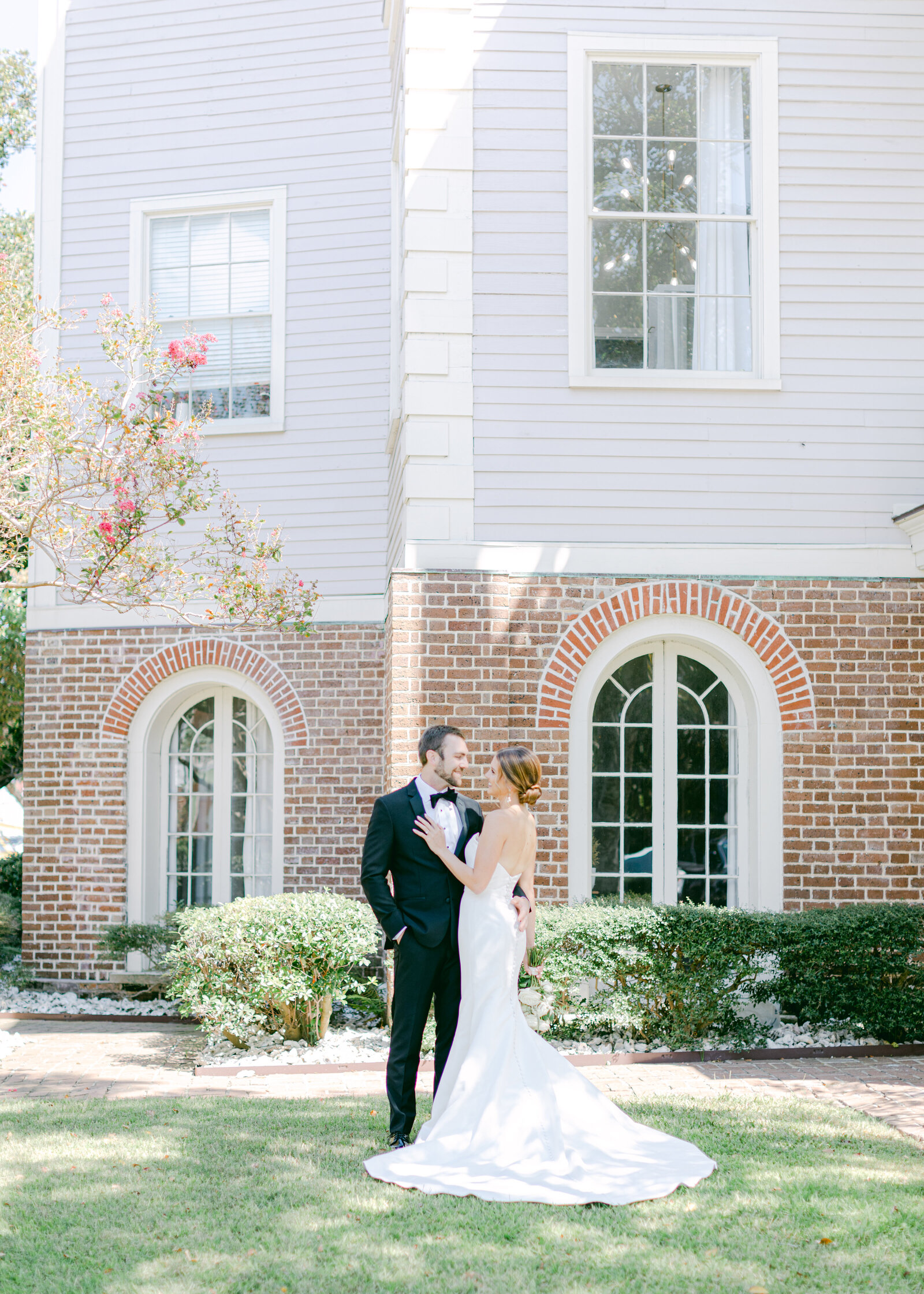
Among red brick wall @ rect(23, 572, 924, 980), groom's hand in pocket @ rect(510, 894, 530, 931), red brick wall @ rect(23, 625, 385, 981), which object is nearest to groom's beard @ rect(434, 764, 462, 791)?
groom's hand in pocket @ rect(510, 894, 530, 931)

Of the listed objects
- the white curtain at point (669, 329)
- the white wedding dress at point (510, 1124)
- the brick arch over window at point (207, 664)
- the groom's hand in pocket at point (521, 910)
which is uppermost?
the white curtain at point (669, 329)

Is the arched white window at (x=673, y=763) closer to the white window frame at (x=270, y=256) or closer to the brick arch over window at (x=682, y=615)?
the brick arch over window at (x=682, y=615)

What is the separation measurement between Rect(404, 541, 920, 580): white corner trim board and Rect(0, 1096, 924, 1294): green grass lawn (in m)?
3.78

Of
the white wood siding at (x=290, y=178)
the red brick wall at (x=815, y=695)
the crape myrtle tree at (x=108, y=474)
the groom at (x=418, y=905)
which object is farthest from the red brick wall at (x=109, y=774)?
the groom at (x=418, y=905)

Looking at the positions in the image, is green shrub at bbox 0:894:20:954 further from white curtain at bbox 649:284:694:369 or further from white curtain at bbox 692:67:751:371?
white curtain at bbox 692:67:751:371

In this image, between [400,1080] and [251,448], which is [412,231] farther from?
[400,1080]

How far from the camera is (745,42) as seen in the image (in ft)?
28.6

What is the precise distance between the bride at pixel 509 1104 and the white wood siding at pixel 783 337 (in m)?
3.40

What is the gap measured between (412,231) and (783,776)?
14.8 ft

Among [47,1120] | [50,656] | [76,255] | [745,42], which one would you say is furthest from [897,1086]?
[76,255]

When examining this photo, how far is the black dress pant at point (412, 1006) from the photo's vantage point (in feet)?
18.1

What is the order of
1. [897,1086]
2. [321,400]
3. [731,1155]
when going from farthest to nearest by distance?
[321,400]
[897,1086]
[731,1155]

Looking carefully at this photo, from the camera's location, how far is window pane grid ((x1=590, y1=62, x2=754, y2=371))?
8766 millimetres

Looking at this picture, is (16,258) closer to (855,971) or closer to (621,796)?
(621,796)
